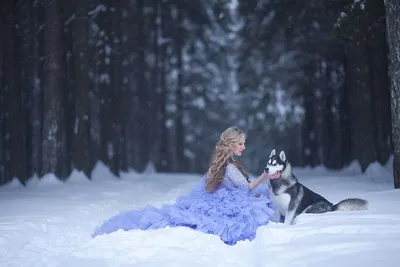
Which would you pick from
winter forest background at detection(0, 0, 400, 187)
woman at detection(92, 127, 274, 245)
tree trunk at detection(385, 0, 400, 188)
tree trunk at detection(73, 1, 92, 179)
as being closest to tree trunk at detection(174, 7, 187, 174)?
winter forest background at detection(0, 0, 400, 187)

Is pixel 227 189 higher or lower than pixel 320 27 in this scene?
lower

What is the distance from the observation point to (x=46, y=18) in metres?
16.5

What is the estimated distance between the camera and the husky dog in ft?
24.0

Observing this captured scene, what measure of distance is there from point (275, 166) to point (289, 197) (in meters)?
0.50

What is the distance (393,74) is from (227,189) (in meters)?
5.45

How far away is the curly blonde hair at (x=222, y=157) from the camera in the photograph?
7.66m

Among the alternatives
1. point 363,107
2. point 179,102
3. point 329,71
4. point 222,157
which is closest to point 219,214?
point 222,157

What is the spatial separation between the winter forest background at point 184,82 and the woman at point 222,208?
481cm

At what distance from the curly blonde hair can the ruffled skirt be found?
157 mm

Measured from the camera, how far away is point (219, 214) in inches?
289

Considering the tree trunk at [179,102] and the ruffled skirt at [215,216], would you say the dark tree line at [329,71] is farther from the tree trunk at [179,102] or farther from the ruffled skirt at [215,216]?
the ruffled skirt at [215,216]

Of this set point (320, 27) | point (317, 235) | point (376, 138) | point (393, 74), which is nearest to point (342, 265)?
point (317, 235)

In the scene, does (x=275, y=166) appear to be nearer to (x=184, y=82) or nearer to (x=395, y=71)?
(x=395, y=71)

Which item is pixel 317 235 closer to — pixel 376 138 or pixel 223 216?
pixel 223 216
